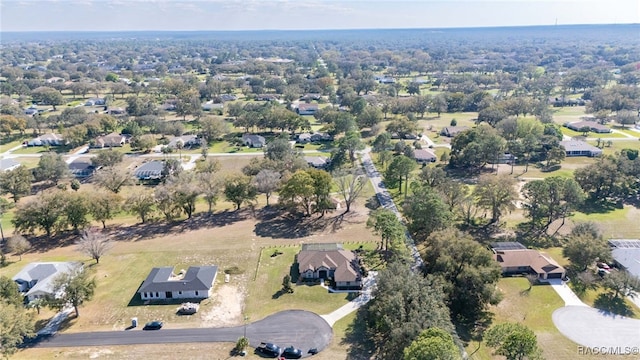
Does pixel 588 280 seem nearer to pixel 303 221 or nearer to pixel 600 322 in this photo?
pixel 600 322

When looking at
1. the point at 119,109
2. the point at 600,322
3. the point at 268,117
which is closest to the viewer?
the point at 600,322

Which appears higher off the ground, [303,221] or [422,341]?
[422,341]

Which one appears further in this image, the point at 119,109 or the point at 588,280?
the point at 119,109

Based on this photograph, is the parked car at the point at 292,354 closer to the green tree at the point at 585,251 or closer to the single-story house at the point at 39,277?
the single-story house at the point at 39,277

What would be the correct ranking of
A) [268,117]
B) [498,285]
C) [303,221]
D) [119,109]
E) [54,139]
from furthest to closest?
[119,109] < [268,117] < [54,139] < [303,221] < [498,285]

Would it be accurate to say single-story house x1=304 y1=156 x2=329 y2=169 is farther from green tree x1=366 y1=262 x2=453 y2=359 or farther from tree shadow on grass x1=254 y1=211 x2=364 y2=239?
green tree x1=366 y1=262 x2=453 y2=359

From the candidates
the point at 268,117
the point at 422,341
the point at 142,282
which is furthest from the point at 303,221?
the point at 268,117
